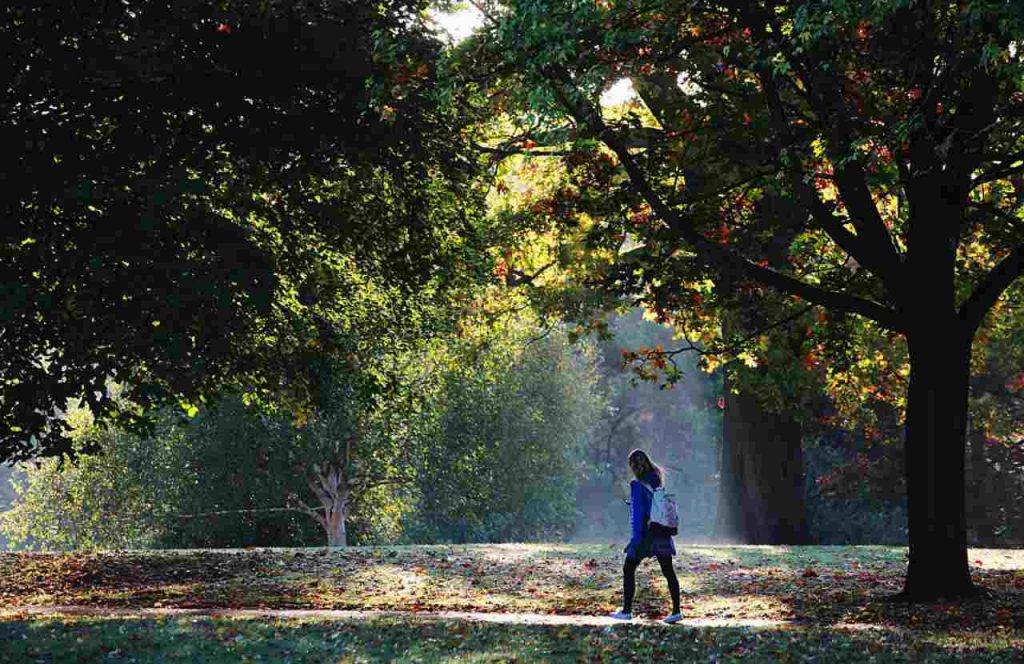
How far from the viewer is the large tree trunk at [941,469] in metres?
14.5

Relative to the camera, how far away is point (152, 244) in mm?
14164

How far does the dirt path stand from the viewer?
13.1m

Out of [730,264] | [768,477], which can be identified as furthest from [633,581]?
[768,477]

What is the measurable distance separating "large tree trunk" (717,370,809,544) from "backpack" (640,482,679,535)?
14.6 metres

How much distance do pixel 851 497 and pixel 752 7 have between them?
24.0m

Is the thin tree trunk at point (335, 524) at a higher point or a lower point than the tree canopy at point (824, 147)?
lower

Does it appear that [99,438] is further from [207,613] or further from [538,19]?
[538,19]

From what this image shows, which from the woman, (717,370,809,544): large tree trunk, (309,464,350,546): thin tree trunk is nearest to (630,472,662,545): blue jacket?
the woman

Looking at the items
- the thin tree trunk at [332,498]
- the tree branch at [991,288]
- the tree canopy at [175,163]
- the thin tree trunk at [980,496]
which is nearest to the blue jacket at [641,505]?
→ the tree branch at [991,288]

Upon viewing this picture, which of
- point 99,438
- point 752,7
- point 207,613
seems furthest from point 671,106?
point 99,438

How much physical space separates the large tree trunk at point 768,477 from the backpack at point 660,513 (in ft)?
47.9

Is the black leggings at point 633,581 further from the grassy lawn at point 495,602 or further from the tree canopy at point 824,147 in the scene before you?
the tree canopy at point 824,147

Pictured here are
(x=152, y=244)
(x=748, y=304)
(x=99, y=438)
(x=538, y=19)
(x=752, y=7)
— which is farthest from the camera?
(x=99, y=438)

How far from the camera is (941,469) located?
14.6 meters
